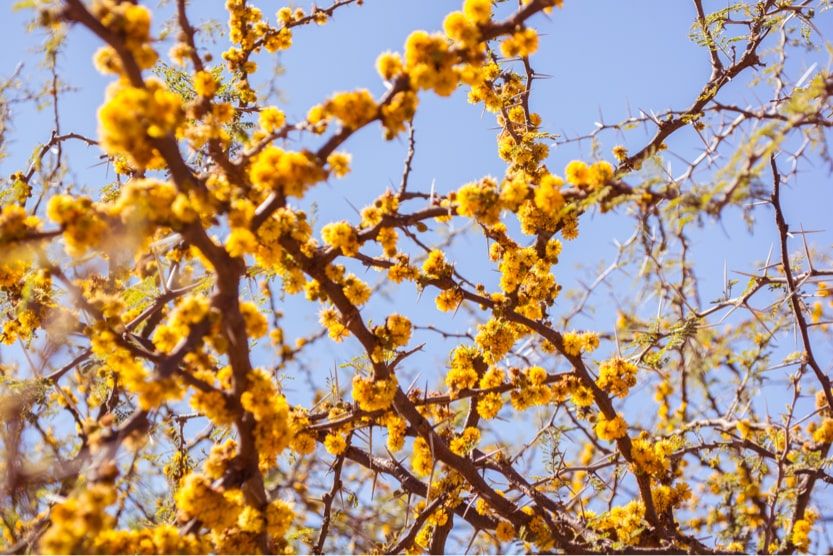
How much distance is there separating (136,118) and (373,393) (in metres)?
2.24

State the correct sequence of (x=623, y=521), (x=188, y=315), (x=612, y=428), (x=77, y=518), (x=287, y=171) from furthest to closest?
(x=623, y=521), (x=612, y=428), (x=287, y=171), (x=188, y=315), (x=77, y=518)

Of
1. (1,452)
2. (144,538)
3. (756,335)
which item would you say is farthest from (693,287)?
(1,452)

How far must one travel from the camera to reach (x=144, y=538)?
10.8 feet

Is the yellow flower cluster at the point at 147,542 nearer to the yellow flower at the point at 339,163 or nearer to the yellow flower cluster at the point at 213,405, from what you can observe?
the yellow flower cluster at the point at 213,405

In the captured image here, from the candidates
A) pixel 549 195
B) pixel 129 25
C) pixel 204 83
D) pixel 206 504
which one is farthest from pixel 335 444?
pixel 129 25

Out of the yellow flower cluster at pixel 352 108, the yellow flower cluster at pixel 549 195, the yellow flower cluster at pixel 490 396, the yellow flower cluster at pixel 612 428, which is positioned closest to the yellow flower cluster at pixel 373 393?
the yellow flower cluster at pixel 490 396

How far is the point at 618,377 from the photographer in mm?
4914

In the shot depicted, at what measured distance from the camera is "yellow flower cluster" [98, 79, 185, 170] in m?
3.03

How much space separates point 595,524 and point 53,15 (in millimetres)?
5085

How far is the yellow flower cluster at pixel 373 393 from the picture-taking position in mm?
4219

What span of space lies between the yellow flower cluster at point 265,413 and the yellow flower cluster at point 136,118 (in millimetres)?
1343

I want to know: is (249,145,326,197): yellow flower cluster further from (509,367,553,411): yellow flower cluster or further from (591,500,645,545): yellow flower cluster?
(591,500,645,545): yellow flower cluster

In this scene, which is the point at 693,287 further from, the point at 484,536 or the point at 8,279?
the point at 8,279

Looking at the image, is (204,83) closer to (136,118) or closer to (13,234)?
(136,118)
